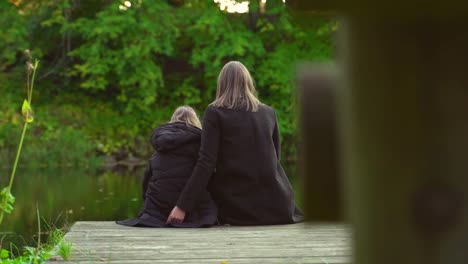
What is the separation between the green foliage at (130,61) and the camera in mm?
18562

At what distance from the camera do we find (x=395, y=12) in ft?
3.60

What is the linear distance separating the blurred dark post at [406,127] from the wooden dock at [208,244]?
205 cm

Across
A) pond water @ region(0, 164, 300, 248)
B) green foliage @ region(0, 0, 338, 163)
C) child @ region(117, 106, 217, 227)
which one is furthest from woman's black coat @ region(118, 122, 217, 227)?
green foliage @ region(0, 0, 338, 163)

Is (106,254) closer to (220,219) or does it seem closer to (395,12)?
(220,219)

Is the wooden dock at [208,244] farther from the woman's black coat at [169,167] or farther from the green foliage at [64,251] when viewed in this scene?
the woman's black coat at [169,167]

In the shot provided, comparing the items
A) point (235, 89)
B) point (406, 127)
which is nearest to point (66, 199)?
point (235, 89)

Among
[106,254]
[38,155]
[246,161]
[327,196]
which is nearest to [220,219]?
[246,161]

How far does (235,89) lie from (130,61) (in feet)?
45.2

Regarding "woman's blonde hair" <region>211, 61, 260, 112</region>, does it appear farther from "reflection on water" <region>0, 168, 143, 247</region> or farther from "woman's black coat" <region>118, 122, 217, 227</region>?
"reflection on water" <region>0, 168, 143, 247</region>

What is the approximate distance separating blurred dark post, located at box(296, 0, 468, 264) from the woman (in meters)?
4.04

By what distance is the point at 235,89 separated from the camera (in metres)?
5.24

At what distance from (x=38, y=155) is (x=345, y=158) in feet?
54.9

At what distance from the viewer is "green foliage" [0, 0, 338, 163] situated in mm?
18562

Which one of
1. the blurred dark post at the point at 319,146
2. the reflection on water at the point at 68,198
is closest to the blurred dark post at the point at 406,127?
the blurred dark post at the point at 319,146
